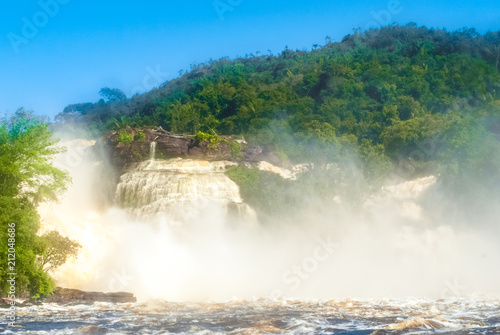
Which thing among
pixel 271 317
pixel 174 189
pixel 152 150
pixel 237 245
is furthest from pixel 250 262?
pixel 152 150

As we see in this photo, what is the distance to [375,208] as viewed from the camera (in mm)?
43594

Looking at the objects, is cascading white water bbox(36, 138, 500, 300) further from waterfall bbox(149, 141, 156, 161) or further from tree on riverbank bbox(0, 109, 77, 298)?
tree on riverbank bbox(0, 109, 77, 298)

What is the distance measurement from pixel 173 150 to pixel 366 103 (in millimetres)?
28892

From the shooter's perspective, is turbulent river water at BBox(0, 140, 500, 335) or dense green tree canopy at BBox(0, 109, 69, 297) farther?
dense green tree canopy at BBox(0, 109, 69, 297)

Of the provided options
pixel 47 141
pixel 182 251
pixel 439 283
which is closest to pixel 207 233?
pixel 182 251

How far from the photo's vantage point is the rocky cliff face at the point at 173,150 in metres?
46.7

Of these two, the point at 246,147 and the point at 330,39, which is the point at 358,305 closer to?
the point at 246,147

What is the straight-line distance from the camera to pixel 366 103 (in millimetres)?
67000

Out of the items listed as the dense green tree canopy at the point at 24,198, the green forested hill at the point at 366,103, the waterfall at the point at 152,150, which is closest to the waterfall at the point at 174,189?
the waterfall at the point at 152,150

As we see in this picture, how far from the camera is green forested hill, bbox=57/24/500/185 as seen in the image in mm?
51781

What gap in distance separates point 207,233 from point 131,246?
5773mm

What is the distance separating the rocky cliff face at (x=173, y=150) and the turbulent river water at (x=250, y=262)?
94 centimetres

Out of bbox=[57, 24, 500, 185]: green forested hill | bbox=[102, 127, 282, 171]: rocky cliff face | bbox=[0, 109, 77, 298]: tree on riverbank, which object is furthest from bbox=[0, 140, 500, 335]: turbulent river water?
bbox=[57, 24, 500, 185]: green forested hill

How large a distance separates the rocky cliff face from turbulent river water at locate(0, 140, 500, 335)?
94cm
